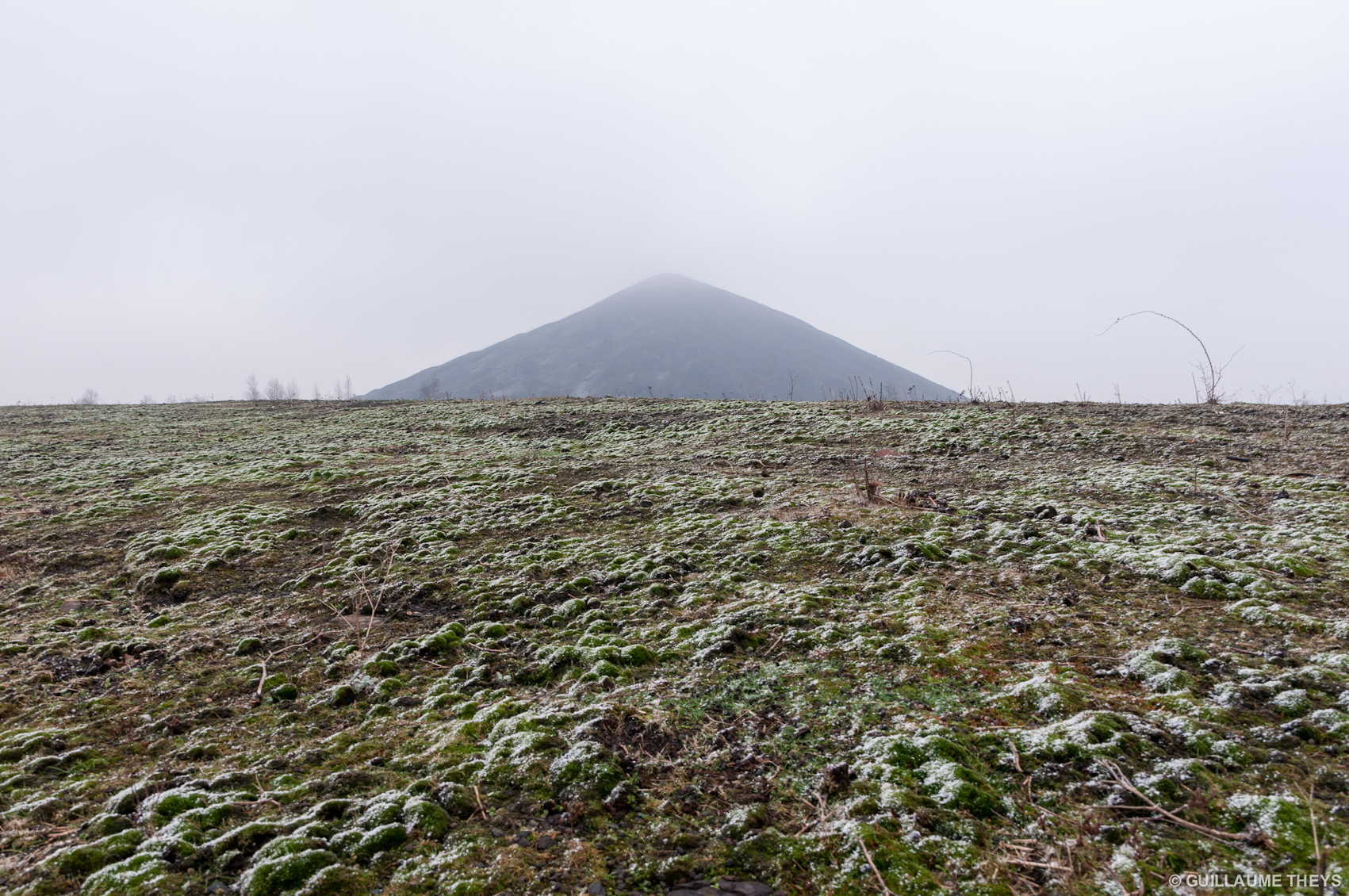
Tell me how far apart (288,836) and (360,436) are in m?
21.4

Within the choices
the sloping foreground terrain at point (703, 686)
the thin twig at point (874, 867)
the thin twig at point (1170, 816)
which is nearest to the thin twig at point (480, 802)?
the sloping foreground terrain at point (703, 686)

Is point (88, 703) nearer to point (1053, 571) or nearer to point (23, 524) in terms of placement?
point (23, 524)

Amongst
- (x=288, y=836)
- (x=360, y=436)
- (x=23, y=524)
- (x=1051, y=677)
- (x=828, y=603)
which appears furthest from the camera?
(x=360, y=436)

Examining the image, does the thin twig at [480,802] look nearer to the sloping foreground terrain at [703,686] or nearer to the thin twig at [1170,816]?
the sloping foreground terrain at [703,686]

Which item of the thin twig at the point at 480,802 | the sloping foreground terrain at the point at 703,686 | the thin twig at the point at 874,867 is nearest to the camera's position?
the thin twig at the point at 874,867

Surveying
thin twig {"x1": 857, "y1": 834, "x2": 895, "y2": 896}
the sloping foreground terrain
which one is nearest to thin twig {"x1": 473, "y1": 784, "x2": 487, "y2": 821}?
the sloping foreground terrain

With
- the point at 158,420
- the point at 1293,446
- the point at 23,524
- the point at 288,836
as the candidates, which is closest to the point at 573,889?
the point at 288,836

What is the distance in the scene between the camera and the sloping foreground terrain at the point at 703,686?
3590mm

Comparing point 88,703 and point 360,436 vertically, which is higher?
point 360,436

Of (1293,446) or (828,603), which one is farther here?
(1293,446)

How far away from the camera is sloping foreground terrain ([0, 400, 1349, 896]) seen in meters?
3.59

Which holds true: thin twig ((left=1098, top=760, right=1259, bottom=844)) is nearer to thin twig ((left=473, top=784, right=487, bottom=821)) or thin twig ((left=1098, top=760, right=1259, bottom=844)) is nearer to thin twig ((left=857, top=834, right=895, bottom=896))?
thin twig ((left=857, top=834, right=895, bottom=896))

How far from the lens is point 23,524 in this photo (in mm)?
11805

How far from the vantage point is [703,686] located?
564 centimetres
